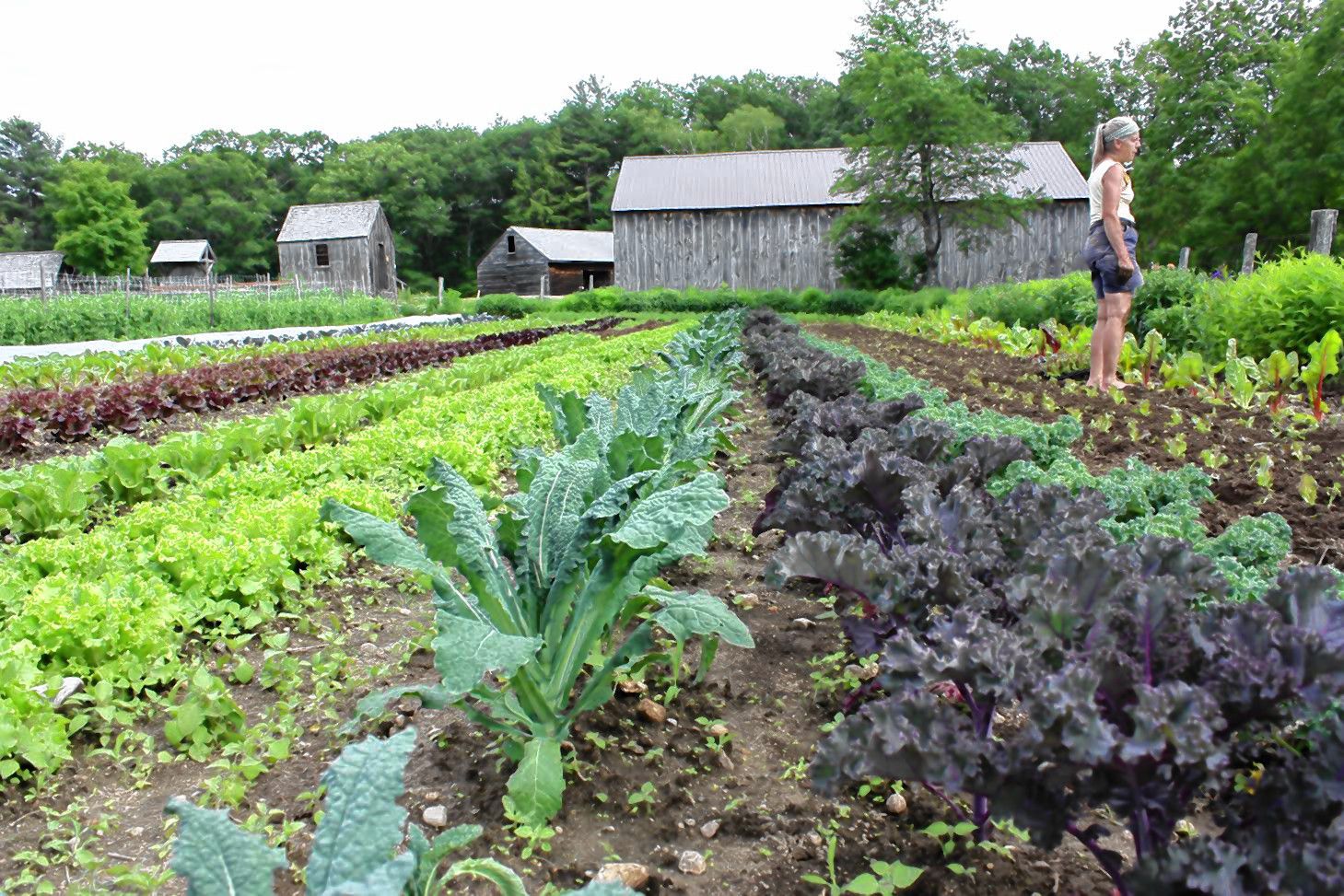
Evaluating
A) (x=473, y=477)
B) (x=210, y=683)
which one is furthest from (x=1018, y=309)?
(x=210, y=683)

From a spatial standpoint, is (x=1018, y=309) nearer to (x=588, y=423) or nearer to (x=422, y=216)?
(x=588, y=423)

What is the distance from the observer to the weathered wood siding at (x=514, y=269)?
4831 cm

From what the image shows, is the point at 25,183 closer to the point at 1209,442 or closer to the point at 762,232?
the point at 762,232

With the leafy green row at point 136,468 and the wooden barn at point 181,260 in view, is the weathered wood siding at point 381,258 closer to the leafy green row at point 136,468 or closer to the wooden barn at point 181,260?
the wooden barn at point 181,260

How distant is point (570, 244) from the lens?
168 feet

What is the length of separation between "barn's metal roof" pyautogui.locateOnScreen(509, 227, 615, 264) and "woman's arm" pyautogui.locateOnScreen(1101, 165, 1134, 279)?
136ft

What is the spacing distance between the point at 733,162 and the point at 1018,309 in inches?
967

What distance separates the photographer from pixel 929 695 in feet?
4.80

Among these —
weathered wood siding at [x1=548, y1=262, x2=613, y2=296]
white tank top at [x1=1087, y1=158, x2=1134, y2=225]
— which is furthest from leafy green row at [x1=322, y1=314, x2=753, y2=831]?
weathered wood siding at [x1=548, y1=262, x2=613, y2=296]

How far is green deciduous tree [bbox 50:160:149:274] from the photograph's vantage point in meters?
53.2

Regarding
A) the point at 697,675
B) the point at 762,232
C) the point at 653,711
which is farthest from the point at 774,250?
the point at 653,711

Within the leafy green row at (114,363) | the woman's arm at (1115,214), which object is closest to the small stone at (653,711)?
the woman's arm at (1115,214)

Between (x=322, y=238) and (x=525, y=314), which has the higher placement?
(x=322, y=238)

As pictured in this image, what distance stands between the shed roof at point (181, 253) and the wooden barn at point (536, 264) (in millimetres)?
23827
